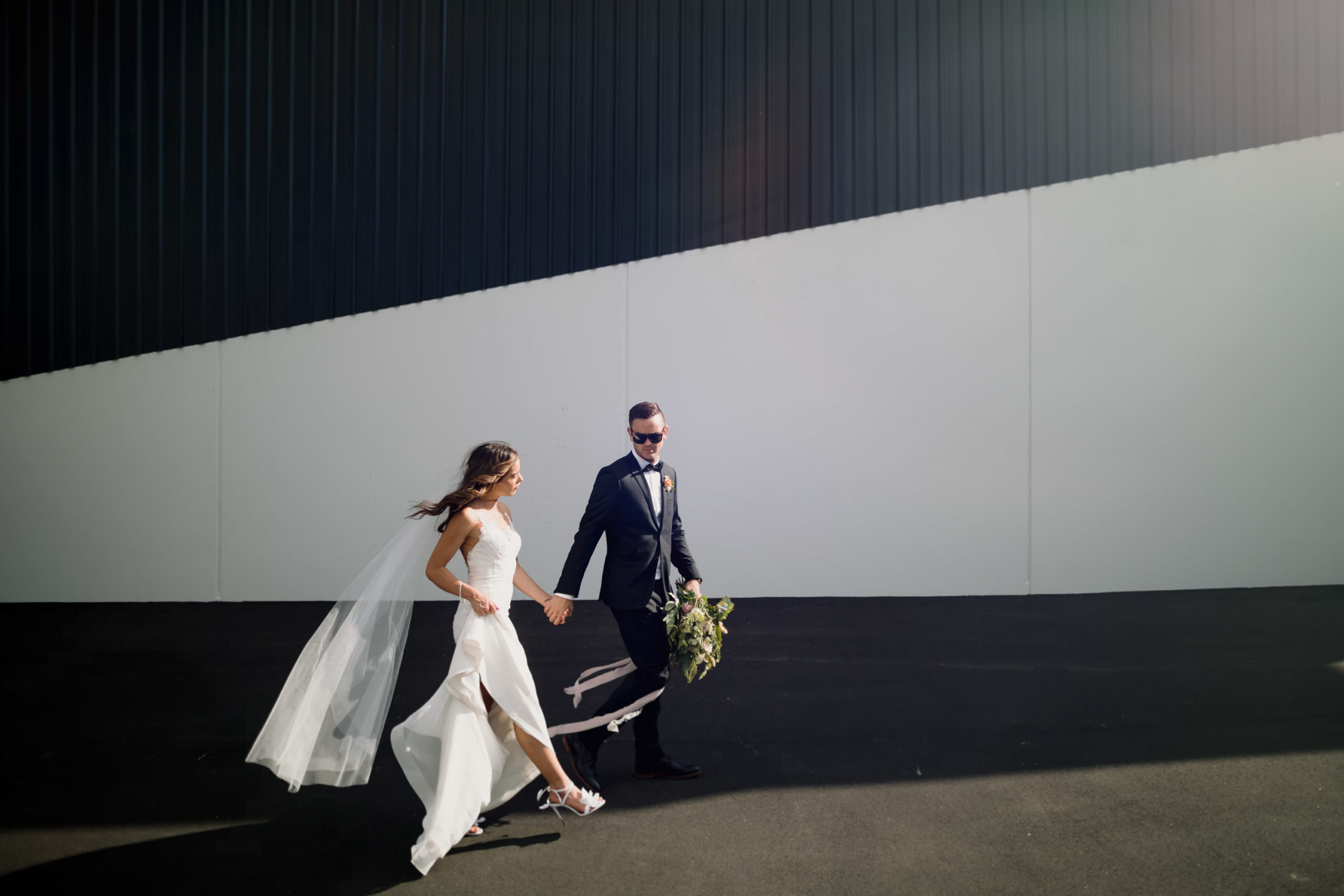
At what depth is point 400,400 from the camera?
9.27 meters

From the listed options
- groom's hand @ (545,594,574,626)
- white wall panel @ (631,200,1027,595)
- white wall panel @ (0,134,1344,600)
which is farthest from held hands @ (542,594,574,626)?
white wall panel @ (631,200,1027,595)

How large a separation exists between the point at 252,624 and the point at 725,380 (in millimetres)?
5233

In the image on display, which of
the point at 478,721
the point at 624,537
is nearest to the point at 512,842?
the point at 478,721

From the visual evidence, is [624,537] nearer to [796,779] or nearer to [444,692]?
[444,692]

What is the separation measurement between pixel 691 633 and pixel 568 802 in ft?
3.03

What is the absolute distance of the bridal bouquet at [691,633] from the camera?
4.04m

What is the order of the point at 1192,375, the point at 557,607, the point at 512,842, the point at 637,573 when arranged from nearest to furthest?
the point at 512,842 → the point at 557,607 → the point at 637,573 → the point at 1192,375

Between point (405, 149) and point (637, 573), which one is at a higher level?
point (405, 149)

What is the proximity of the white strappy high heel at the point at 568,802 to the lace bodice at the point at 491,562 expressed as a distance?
31.8 inches

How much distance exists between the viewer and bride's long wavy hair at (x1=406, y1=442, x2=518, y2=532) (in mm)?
3633

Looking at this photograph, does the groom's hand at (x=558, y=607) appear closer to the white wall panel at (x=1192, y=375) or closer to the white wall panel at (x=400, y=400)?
the white wall panel at (x=400, y=400)

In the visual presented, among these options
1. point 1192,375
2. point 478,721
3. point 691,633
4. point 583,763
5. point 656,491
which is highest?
point 1192,375

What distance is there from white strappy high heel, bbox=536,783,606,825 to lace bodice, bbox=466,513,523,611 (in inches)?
31.8

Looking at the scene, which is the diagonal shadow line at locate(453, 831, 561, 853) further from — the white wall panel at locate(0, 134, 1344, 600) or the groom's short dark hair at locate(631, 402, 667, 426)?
the white wall panel at locate(0, 134, 1344, 600)
